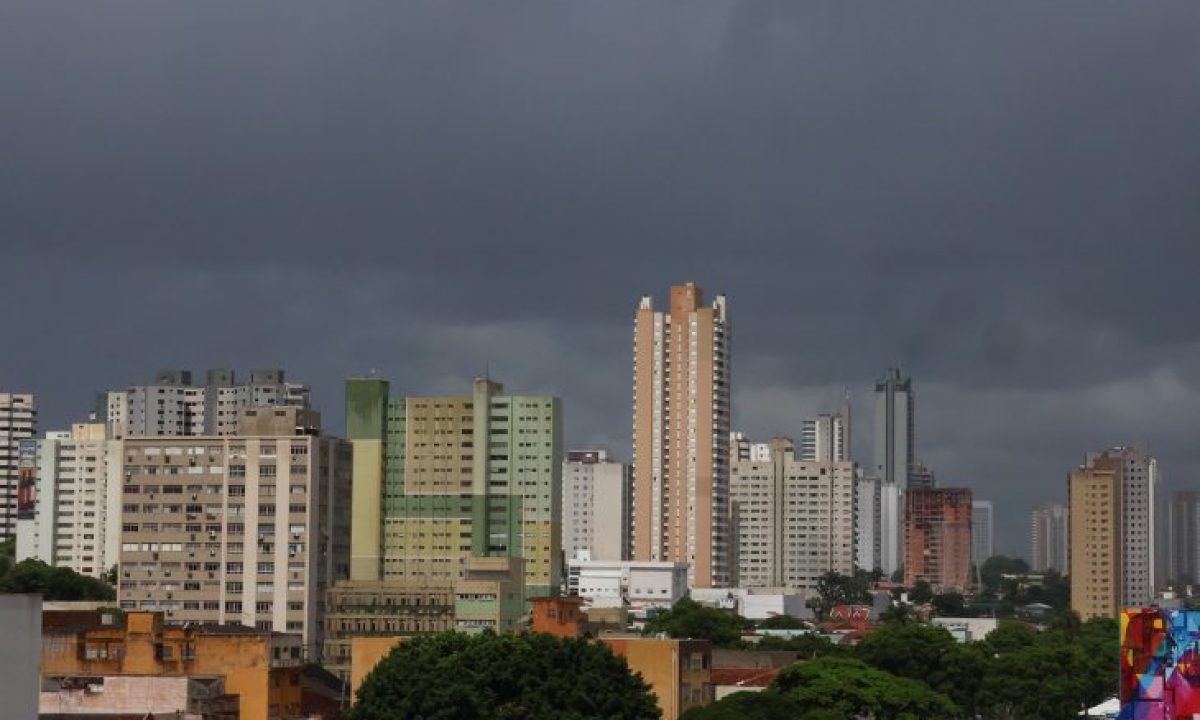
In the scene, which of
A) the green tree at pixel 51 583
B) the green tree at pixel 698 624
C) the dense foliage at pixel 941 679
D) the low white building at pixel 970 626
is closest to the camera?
the dense foliage at pixel 941 679

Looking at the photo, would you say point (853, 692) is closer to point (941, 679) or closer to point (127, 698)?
point (941, 679)

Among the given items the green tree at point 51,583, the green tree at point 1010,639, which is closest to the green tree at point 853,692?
the green tree at point 1010,639

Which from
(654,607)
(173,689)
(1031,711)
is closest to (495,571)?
(1031,711)

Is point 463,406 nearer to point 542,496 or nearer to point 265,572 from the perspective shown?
point 542,496

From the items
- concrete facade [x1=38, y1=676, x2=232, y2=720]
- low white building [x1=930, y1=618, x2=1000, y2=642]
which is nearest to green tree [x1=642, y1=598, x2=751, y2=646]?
low white building [x1=930, y1=618, x2=1000, y2=642]

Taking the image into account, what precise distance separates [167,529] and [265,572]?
5.32 metres

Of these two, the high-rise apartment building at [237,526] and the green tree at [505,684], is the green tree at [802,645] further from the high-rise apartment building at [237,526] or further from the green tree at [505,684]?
the green tree at [505,684]

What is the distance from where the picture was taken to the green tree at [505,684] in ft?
206

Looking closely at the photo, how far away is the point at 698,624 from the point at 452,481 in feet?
57.5

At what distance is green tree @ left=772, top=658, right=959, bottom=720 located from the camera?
262 ft

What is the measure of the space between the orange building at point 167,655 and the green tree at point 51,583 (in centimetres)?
5337

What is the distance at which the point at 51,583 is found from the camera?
125938mm

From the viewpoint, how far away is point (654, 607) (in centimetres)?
17175

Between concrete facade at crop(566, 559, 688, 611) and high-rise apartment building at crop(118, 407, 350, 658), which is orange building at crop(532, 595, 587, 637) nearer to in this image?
high-rise apartment building at crop(118, 407, 350, 658)
